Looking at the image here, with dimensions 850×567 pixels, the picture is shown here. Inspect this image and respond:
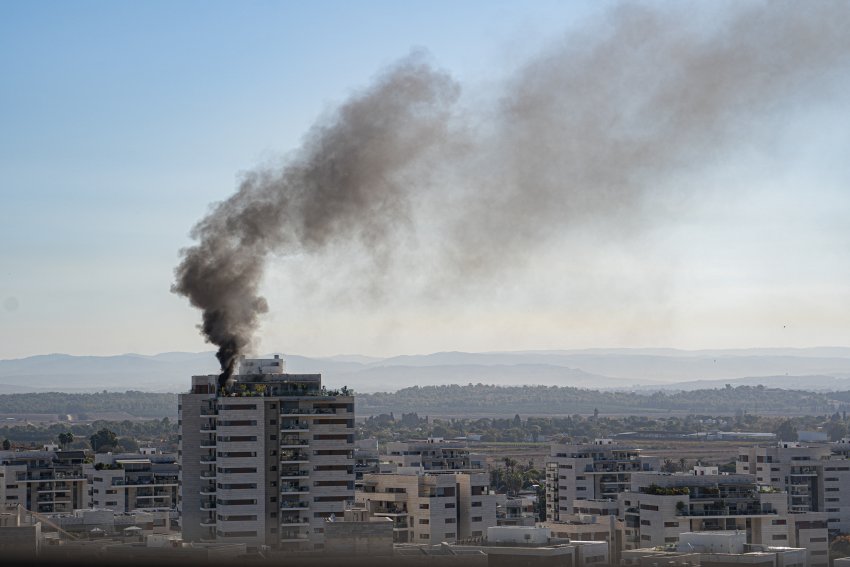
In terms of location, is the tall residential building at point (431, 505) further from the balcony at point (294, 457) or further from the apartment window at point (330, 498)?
the balcony at point (294, 457)

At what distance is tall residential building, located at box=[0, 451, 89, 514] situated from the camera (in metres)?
55.4

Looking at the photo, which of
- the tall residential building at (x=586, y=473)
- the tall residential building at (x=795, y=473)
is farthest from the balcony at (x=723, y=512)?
the tall residential building at (x=795, y=473)

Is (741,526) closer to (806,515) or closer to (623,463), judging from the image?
(806,515)

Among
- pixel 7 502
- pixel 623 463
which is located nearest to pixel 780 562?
pixel 623 463

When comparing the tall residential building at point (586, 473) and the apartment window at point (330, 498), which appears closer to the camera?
the apartment window at point (330, 498)

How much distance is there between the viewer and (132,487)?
2120 inches

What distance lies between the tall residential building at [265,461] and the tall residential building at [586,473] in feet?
77.0

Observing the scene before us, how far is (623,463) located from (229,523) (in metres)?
27.2

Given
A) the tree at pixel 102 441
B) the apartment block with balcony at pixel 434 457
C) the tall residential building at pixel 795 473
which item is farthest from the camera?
the tree at pixel 102 441

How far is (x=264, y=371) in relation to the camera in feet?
121

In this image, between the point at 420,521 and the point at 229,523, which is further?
the point at 420,521

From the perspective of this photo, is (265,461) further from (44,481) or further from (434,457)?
(434,457)

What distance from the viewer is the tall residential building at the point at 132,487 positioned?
2109 inches

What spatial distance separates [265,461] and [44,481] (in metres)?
24.2
